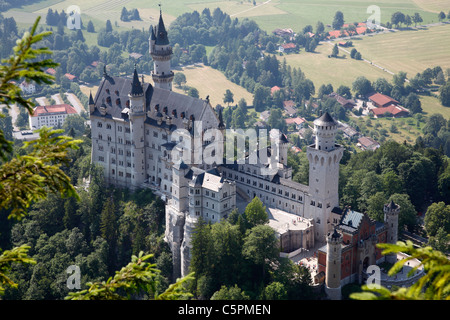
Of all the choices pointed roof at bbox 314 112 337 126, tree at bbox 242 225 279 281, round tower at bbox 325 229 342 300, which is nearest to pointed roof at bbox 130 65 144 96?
pointed roof at bbox 314 112 337 126

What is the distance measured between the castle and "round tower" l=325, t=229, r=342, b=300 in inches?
5.5

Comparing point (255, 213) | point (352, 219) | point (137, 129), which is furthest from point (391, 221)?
point (137, 129)

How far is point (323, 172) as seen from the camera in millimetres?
102625

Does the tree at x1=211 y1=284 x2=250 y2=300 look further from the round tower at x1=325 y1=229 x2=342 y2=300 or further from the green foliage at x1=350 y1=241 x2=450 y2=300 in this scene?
the green foliage at x1=350 y1=241 x2=450 y2=300

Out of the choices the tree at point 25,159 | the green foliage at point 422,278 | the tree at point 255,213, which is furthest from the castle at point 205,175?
the tree at point 25,159

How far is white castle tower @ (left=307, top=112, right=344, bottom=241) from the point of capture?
3984 inches

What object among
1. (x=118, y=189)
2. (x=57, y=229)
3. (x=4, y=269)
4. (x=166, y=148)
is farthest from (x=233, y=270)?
(x=4, y=269)

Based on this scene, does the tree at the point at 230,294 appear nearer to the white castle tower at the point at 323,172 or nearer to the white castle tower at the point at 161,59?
the white castle tower at the point at 323,172

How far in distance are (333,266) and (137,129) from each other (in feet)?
144

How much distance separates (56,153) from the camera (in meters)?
31.7

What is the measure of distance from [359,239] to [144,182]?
4242 cm

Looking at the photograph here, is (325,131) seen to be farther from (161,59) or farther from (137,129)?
(161,59)

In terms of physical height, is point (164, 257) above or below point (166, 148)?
below
